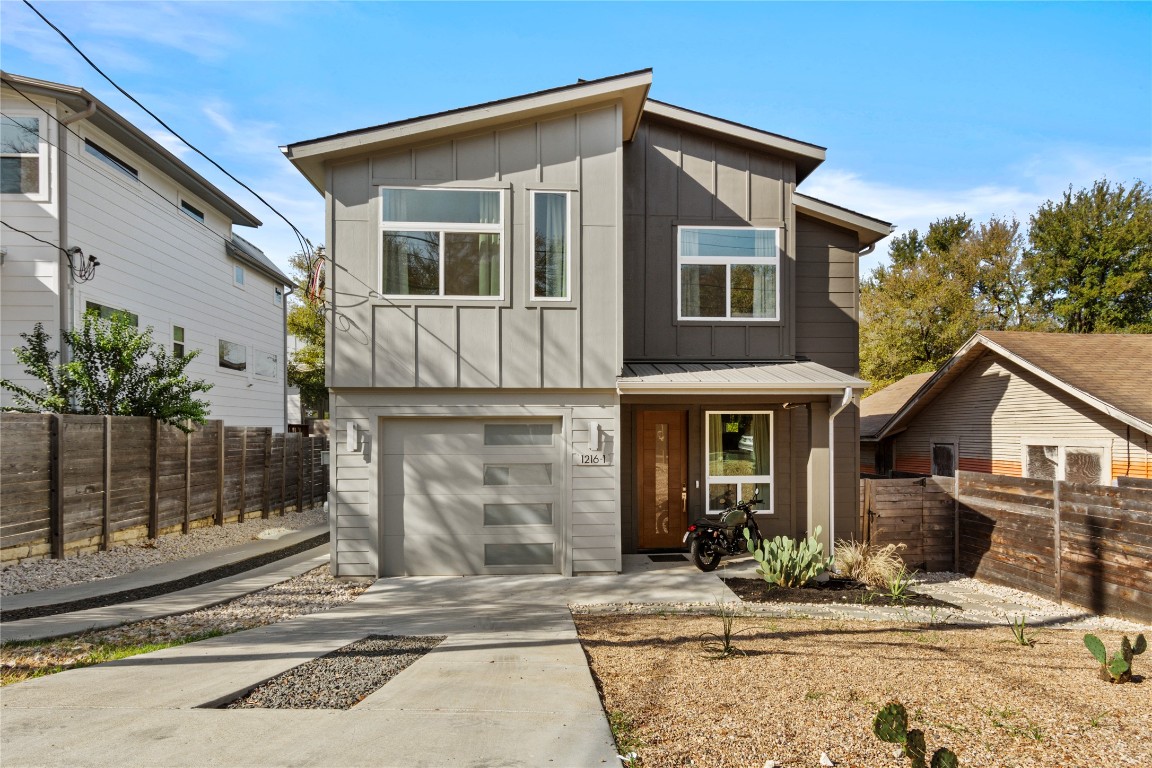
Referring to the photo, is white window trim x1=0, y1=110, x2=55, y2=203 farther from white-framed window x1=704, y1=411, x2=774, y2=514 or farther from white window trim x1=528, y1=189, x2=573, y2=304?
white-framed window x1=704, y1=411, x2=774, y2=514

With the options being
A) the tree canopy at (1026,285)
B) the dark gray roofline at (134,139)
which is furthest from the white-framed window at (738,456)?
the tree canopy at (1026,285)

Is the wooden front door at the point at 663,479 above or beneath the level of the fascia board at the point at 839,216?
beneath

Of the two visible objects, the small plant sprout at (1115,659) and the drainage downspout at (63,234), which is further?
the drainage downspout at (63,234)

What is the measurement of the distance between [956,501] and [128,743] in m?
10.2

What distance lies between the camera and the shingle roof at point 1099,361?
1162 centimetres

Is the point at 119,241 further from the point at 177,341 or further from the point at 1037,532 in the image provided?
the point at 1037,532

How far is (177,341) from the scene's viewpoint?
1547cm

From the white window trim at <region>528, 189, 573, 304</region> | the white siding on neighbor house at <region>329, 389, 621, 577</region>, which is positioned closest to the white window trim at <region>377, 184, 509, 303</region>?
the white window trim at <region>528, 189, 573, 304</region>

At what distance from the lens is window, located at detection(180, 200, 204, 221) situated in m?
15.9

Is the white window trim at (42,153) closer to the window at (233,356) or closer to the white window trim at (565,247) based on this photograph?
the window at (233,356)

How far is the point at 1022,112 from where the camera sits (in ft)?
52.7

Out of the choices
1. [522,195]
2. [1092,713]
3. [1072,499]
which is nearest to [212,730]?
[1092,713]

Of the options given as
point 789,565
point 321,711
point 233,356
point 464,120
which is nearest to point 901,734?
point 321,711

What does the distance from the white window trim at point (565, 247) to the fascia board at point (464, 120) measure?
1043mm
